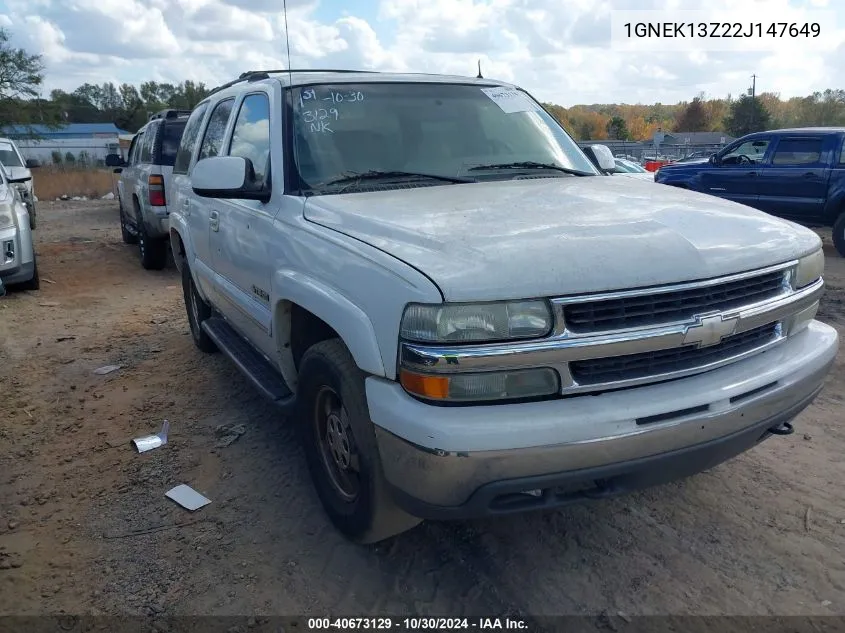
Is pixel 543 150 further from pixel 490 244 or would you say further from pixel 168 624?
pixel 168 624

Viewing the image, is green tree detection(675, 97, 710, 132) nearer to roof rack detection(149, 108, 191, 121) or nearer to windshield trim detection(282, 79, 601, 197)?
roof rack detection(149, 108, 191, 121)

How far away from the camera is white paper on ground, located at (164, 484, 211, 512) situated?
11.0 ft

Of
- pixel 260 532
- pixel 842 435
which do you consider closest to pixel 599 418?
pixel 260 532

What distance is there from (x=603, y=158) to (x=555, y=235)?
2.15 m

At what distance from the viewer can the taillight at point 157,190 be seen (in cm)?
902

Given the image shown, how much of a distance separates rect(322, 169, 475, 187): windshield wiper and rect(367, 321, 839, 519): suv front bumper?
1.30 metres

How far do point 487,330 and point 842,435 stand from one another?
9.23 ft

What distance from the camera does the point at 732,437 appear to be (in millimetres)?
2395

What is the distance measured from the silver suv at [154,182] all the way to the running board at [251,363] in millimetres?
4612

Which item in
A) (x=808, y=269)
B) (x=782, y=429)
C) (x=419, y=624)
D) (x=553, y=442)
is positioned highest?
(x=808, y=269)

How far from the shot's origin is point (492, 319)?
213 centimetres

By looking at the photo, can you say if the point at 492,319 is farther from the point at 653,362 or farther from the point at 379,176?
the point at 379,176

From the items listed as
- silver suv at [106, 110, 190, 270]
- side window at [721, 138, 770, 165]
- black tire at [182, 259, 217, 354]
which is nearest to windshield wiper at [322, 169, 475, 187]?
black tire at [182, 259, 217, 354]

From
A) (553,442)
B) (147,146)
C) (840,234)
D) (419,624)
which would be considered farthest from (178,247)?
(840,234)
